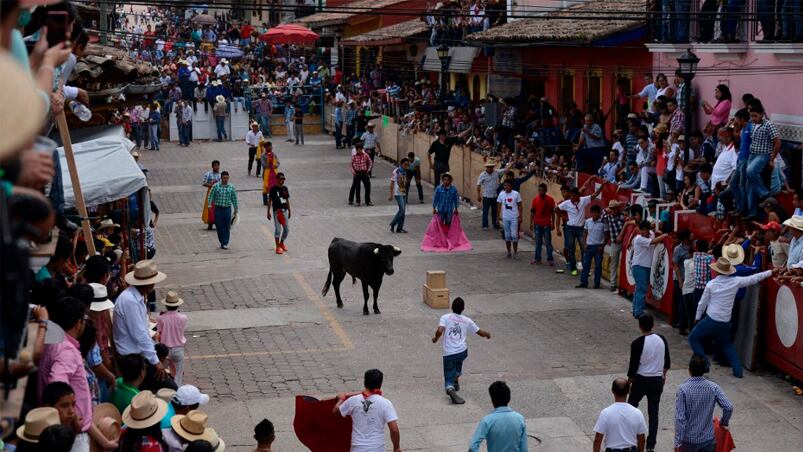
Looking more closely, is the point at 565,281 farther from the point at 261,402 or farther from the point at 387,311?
the point at 261,402

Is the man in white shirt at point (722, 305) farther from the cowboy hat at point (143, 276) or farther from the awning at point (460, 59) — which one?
the awning at point (460, 59)

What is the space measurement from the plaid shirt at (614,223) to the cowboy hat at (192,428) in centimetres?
1241

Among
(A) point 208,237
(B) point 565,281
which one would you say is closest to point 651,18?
(B) point 565,281

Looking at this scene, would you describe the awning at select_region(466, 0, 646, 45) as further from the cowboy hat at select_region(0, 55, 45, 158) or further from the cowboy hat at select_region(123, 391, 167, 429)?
the cowboy hat at select_region(0, 55, 45, 158)

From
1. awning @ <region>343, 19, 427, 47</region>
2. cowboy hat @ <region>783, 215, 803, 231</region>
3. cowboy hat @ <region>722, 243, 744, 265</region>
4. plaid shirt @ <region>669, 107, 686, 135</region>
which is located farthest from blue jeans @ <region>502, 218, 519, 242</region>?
awning @ <region>343, 19, 427, 47</region>

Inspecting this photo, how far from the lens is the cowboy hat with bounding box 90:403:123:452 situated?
9.29m

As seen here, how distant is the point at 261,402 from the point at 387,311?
5.08 meters

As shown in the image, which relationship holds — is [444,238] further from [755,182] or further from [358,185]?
[755,182]

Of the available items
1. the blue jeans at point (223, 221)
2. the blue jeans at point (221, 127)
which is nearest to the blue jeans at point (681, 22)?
the blue jeans at point (223, 221)

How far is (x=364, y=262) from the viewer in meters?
19.2

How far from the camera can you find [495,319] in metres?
19.1

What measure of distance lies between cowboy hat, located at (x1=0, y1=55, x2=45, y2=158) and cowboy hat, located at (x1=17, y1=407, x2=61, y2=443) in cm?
468

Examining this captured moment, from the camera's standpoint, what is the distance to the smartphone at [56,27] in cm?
616

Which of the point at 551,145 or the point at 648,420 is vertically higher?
the point at 551,145
